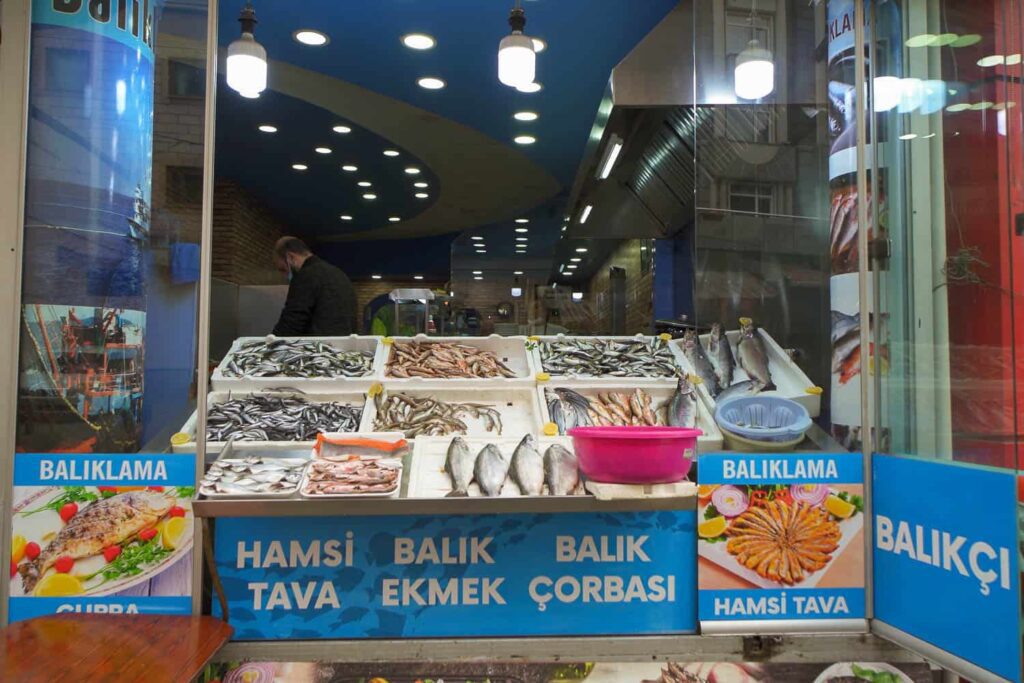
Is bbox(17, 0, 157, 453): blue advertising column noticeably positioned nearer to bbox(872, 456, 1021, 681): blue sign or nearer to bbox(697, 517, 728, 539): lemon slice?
bbox(697, 517, 728, 539): lemon slice

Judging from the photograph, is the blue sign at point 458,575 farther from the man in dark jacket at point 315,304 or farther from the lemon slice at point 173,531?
the man in dark jacket at point 315,304

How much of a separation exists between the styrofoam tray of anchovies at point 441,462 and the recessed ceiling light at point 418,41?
3.25 m

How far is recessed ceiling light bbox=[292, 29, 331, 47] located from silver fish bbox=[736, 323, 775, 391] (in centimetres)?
371

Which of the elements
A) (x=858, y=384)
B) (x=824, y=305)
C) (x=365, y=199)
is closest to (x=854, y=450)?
(x=858, y=384)

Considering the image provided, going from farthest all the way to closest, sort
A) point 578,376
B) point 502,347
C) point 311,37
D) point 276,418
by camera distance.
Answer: point 311,37
point 502,347
point 578,376
point 276,418

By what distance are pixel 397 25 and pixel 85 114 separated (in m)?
2.65

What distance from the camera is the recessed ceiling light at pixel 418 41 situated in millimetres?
4789

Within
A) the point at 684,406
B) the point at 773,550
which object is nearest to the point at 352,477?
the point at 684,406

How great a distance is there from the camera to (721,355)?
2656 mm

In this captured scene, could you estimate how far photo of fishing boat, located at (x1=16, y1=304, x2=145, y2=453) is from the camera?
2.33 meters

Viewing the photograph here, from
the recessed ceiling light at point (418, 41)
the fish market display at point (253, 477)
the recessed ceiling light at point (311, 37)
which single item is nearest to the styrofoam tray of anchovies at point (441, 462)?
the fish market display at point (253, 477)

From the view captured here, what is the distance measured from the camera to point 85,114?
2412 mm

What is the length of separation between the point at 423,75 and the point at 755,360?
4.04m

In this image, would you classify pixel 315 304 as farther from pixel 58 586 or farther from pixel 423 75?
pixel 423 75
